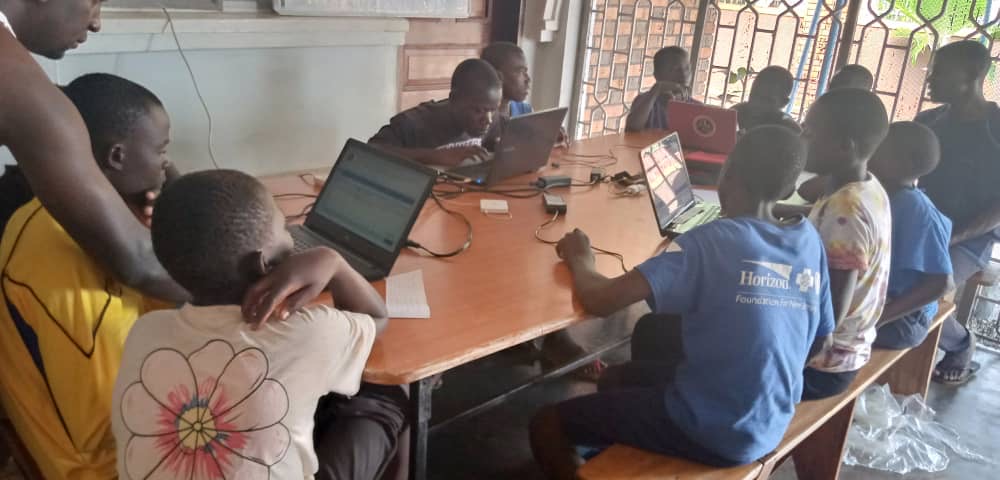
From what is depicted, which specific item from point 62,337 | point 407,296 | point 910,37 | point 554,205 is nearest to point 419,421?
point 407,296

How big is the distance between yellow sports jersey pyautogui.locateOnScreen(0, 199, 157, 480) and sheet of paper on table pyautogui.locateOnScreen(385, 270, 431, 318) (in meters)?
0.47

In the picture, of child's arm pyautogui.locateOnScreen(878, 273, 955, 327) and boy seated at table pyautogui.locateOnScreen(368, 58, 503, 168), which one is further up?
boy seated at table pyautogui.locateOnScreen(368, 58, 503, 168)

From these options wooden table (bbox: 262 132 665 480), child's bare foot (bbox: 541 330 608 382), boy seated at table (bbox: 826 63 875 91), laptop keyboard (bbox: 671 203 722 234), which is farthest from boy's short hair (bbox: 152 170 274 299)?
boy seated at table (bbox: 826 63 875 91)

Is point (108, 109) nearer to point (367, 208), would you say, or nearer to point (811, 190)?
point (367, 208)

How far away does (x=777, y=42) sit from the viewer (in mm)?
3791

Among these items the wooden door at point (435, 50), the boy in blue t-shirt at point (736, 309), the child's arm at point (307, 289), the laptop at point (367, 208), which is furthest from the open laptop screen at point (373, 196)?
the wooden door at point (435, 50)

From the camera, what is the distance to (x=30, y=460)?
1.35m

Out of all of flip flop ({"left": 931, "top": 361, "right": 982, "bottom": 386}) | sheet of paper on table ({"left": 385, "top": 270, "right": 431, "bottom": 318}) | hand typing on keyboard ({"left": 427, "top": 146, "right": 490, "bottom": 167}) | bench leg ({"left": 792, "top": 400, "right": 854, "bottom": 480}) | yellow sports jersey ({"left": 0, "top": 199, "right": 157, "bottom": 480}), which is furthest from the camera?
flip flop ({"left": 931, "top": 361, "right": 982, "bottom": 386})

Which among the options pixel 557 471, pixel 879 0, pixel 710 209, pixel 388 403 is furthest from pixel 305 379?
pixel 879 0

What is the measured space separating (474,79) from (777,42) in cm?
200

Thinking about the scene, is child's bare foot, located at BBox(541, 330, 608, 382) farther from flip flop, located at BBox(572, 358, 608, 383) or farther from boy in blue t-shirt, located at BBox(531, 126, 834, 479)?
boy in blue t-shirt, located at BBox(531, 126, 834, 479)

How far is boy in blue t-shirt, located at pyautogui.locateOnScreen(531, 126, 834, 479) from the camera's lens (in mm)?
1391

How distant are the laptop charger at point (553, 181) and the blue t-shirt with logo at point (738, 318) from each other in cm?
98

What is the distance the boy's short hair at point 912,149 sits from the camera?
195cm
